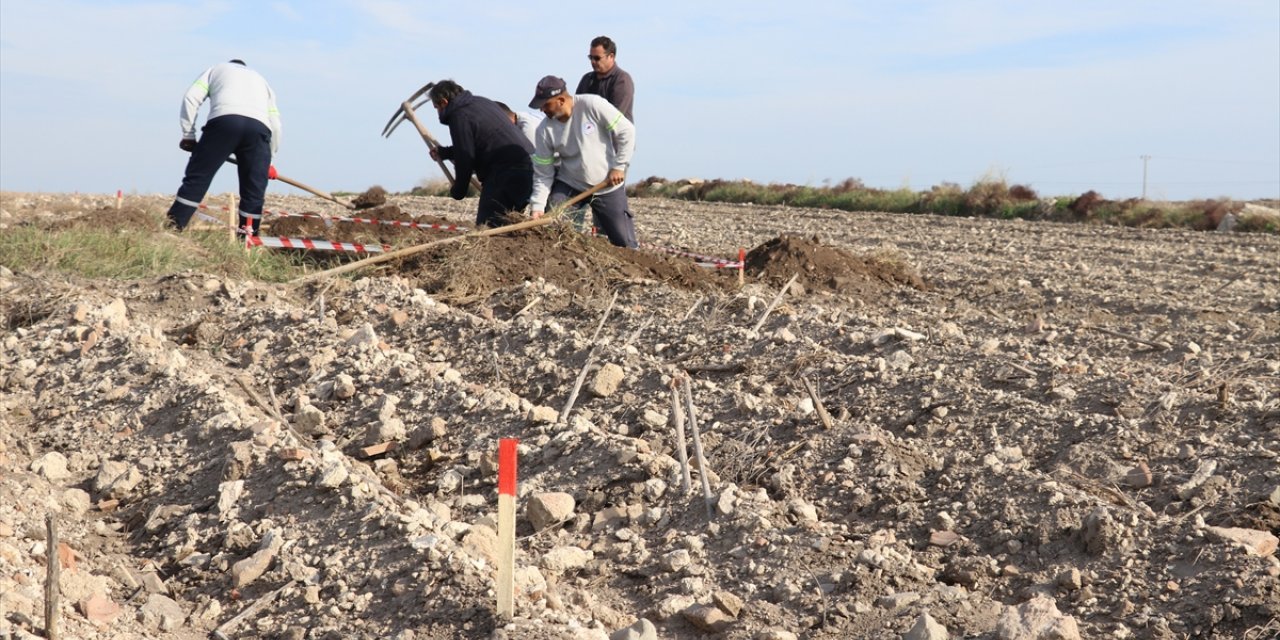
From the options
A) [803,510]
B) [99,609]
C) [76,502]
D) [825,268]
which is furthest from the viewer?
[825,268]

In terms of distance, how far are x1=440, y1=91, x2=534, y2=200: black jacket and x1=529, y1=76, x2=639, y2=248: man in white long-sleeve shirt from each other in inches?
17.3

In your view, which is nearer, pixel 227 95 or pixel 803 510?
pixel 803 510

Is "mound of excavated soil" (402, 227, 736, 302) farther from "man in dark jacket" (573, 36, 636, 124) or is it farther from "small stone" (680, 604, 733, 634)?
"small stone" (680, 604, 733, 634)

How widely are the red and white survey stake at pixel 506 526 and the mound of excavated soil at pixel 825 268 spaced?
553 cm

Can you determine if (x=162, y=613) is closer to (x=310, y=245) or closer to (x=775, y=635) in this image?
(x=775, y=635)

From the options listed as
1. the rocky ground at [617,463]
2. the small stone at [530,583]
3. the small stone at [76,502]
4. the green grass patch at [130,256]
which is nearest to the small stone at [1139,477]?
the rocky ground at [617,463]

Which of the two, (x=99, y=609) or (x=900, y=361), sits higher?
(x=900, y=361)

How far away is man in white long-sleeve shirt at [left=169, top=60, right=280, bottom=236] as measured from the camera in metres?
8.80

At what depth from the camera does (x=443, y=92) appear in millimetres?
8766

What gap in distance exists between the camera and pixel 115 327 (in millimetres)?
6160

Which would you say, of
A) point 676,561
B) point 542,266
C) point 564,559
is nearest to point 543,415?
point 564,559

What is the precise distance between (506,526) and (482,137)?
6.04m

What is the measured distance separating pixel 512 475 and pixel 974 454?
6.67 ft

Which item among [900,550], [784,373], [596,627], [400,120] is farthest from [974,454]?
[400,120]
